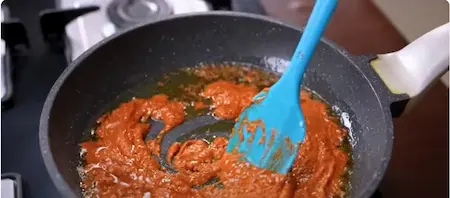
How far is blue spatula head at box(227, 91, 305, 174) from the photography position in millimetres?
773

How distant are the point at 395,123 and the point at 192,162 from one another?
13.7 inches

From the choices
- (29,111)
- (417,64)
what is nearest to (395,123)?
(417,64)

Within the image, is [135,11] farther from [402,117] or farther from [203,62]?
[402,117]

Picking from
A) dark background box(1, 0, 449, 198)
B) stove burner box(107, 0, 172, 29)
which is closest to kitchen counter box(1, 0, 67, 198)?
dark background box(1, 0, 449, 198)

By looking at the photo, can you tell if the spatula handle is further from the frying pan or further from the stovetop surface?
the stovetop surface

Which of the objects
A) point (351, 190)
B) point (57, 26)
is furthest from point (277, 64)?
point (57, 26)

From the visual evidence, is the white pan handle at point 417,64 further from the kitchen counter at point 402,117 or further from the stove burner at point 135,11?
the stove burner at point 135,11

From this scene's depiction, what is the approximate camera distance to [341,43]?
1073 mm

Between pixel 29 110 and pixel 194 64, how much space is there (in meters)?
0.26

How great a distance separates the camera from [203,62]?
3.15ft

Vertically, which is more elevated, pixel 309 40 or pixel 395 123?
pixel 309 40

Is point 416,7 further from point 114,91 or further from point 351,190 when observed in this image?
point 114,91

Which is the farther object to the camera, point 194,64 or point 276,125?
point 194,64

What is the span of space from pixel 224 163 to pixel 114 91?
0.71 ft
